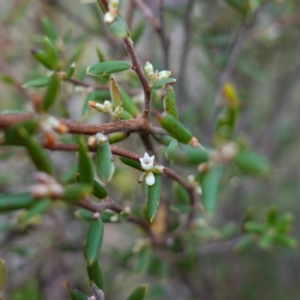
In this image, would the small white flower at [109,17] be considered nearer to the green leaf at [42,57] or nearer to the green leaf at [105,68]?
the green leaf at [105,68]

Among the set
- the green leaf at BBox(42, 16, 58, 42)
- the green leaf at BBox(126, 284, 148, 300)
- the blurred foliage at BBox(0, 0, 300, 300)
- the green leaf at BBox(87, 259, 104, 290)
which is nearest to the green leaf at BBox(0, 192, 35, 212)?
the blurred foliage at BBox(0, 0, 300, 300)

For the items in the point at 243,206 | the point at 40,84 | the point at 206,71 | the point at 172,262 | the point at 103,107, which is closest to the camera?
the point at 103,107

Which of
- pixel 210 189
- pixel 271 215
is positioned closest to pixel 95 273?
pixel 210 189

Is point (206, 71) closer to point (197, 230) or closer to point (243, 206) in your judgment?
point (197, 230)

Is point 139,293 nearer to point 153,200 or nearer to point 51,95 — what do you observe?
point 153,200

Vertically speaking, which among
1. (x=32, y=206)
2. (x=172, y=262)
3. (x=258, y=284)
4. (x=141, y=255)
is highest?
(x=32, y=206)

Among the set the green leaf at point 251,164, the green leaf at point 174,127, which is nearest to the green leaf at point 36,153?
the green leaf at point 174,127

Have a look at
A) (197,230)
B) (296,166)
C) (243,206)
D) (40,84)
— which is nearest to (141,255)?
(197,230)
